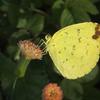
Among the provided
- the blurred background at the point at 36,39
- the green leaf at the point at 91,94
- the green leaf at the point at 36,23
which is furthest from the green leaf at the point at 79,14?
the green leaf at the point at 91,94

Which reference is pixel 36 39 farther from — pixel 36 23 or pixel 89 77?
pixel 89 77

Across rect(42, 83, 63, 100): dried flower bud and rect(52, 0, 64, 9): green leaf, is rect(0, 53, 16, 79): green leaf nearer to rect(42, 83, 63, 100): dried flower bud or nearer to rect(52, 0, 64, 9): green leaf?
rect(42, 83, 63, 100): dried flower bud

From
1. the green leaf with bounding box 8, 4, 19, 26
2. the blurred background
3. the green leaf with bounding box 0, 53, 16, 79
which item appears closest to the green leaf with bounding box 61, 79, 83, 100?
the blurred background

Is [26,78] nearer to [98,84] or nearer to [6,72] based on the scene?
[6,72]

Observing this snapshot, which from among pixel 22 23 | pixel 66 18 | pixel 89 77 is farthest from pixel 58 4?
pixel 89 77

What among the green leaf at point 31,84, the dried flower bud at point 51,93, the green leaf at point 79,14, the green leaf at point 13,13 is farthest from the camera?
the green leaf at point 13,13

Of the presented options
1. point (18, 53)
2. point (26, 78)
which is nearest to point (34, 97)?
point (26, 78)

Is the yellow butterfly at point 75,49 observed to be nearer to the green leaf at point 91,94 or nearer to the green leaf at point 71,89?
the green leaf at point 71,89
